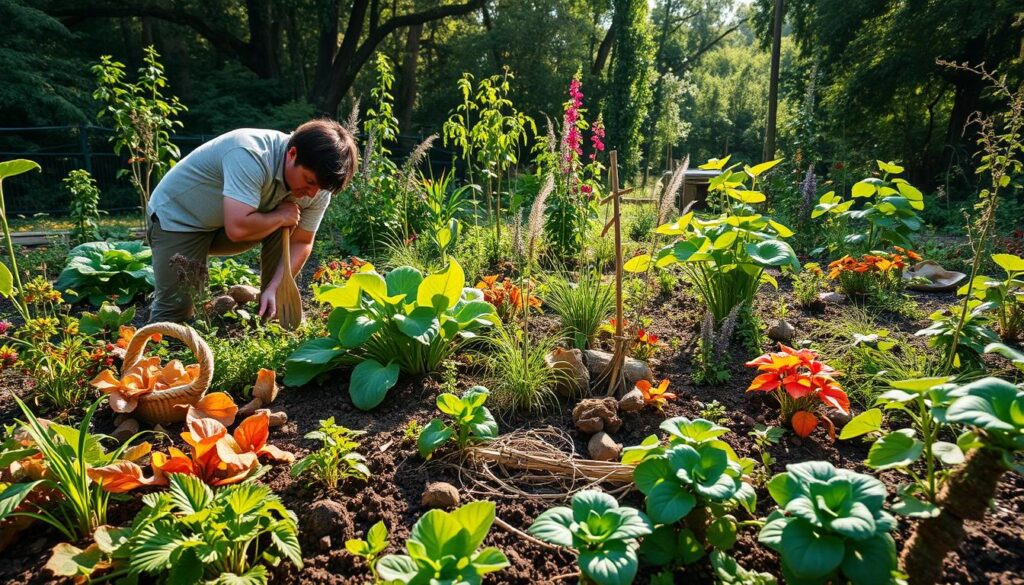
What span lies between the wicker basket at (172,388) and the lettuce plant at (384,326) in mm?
404

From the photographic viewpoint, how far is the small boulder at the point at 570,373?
2.32 metres

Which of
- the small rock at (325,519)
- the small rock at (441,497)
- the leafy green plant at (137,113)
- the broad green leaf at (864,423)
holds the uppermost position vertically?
the leafy green plant at (137,113)

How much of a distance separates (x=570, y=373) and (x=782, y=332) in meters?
1.21

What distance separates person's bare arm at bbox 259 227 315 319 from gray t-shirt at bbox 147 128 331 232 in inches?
12.9

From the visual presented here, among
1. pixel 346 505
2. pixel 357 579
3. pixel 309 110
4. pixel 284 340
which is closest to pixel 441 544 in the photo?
pixel 357 579

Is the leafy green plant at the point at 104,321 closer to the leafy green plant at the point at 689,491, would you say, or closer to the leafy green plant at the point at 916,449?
the leafy green plant at the point at 689,491

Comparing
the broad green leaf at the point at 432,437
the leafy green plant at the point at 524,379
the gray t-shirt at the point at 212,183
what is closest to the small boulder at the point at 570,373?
the leafy green plant at the point at 524,379

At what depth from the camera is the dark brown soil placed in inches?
55.4

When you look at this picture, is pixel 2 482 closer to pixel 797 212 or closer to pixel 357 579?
pixel 357 579

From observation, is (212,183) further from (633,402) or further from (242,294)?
(633,402)

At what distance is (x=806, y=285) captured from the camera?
342 centimetres

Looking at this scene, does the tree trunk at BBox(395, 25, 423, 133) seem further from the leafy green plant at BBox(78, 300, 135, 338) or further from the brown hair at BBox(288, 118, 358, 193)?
the brown hair at BBox(288, 118, 358, 193)

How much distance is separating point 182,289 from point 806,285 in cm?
355

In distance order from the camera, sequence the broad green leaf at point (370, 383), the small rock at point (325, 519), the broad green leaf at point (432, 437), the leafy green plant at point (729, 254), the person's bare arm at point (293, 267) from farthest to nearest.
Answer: the person's bare arm at point (293, 267)
the leafy green plant at point (729, 254)
the broad green leaf at point (370, 383)
the broad green leaf at point (432, 437)
the small rock at point (325, 519)
